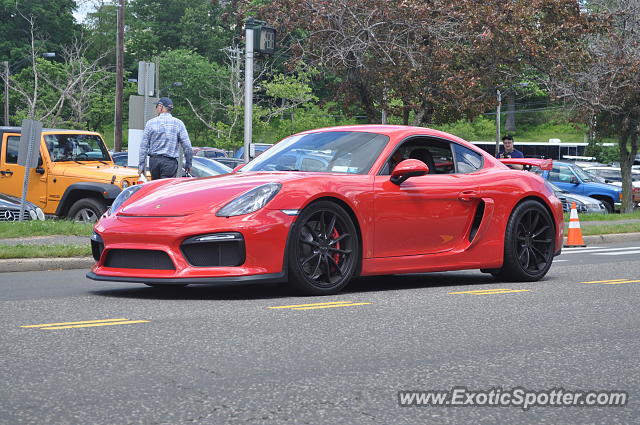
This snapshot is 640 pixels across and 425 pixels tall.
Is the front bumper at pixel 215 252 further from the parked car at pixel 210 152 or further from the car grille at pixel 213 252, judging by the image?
the parked car at pixel 210 152

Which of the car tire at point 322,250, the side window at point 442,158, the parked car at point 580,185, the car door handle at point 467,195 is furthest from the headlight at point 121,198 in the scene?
the parked car at point 580,185

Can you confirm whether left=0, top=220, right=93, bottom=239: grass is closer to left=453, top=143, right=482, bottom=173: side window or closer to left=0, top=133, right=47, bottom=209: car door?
left=0, top=133, right=47, bottom=209: car door


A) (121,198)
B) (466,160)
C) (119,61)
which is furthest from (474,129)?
(121,198)

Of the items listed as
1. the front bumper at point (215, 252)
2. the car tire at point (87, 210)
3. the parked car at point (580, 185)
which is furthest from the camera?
the parked car at point (580, 185)

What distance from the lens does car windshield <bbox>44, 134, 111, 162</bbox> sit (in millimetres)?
17516

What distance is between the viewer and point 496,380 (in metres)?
5.07

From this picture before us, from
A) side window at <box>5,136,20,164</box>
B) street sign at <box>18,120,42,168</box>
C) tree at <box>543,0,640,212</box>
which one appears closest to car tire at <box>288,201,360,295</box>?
street sign at <box>18,120,42,168</box>

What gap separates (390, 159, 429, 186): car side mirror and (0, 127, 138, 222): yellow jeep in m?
8.51

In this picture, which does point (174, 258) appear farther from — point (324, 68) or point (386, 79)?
point (324, 68)

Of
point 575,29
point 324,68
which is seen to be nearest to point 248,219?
point 324,68

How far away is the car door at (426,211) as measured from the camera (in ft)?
28.7

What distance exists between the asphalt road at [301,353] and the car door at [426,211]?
421 mm

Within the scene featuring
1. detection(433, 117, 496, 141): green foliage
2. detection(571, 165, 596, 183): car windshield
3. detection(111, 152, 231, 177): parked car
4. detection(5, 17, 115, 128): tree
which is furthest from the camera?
detection(433, 117, 496, 141): green foliage

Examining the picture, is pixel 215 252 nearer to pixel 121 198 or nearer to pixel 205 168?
pixel 121 198
